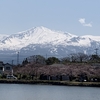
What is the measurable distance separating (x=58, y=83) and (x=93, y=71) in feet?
22.6

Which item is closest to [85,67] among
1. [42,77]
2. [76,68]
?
[76,68]

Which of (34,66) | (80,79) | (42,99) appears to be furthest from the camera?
(34,66)

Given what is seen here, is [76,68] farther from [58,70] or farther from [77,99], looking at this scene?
[77,99]

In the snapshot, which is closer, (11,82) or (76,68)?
(11,82)

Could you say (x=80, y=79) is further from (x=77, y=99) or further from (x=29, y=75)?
(x=77, y=99)

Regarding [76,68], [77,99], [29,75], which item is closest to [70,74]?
[76,68]

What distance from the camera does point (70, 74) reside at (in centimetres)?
4750

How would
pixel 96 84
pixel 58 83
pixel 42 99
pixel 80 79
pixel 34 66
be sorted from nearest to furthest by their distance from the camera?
1. pixel 42 99
2. pixel 96 84
3. pixel 58 83
4. pixel 80 79
5. pixel 34 66

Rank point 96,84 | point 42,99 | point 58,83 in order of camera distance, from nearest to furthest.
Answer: point 42,99, point 96,84, point 58,83

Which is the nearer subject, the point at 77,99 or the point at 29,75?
the point at 77,99

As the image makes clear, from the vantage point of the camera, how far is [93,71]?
47219 mm

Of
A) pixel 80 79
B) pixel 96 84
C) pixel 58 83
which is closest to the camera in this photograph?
pixel 96 84

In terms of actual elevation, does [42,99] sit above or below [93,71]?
below

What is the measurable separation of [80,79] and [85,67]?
2281 mm
